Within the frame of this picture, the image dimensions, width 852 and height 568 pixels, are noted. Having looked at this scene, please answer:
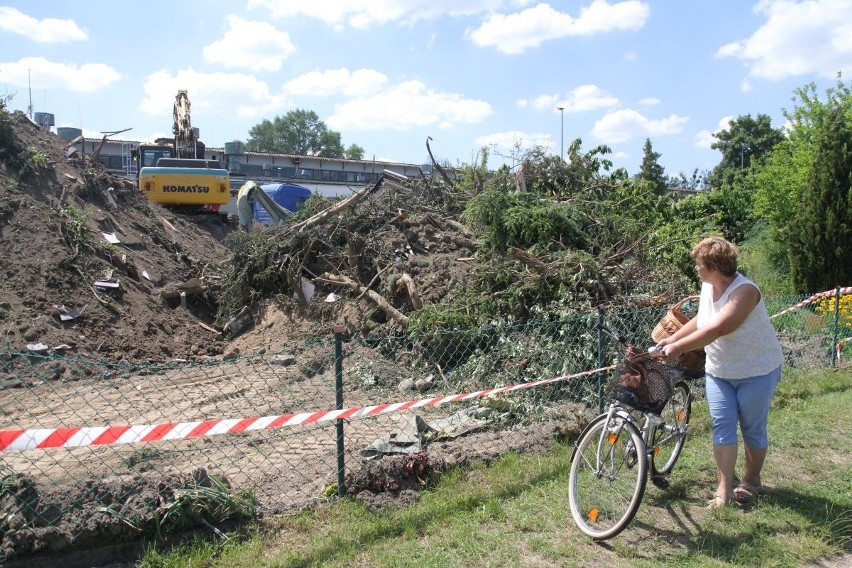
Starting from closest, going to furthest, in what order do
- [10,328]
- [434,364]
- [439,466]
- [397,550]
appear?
1. [397,550]
2. [439,466]
3. [434,364]
4. [10,328]

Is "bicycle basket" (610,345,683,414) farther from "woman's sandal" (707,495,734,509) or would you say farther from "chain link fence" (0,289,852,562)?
"chain link fence" (0,289,852,562)

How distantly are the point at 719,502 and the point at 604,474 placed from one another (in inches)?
32.3

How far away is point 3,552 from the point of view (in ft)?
12.1

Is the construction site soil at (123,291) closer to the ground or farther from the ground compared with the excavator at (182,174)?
closer to the ground

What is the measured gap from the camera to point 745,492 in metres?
4.58

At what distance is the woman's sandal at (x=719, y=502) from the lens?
452 centimetres

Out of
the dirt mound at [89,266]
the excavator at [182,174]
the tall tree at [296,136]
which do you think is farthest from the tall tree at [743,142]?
the tall tree at [296,136]

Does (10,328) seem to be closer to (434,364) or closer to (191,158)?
(434,364)

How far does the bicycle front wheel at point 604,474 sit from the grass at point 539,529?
129 mm

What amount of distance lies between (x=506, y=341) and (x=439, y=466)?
2.66 metres

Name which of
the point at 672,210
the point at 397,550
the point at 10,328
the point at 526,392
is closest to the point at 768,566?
the point at 397,550

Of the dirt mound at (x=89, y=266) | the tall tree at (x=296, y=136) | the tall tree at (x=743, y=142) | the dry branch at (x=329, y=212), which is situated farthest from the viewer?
the tall tree at (x=296, y=136)

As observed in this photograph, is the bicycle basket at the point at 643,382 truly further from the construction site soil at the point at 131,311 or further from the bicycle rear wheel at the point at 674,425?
the construction site soil at the point at 131,311

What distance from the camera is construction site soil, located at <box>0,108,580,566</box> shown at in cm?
962
